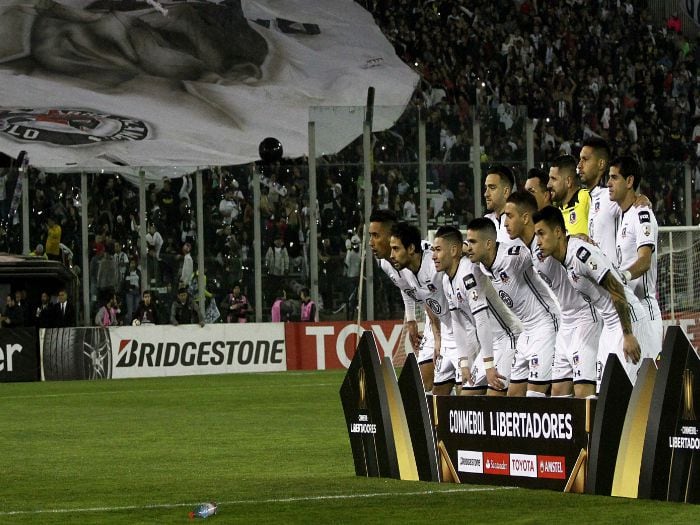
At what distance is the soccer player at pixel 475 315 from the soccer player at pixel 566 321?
22.3 inches

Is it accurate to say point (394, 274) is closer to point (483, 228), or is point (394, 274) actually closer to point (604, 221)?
point (483, 228)

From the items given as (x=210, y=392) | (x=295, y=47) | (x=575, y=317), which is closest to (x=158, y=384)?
(x=210, y=392)

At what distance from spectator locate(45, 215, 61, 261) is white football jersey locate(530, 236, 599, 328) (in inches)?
686

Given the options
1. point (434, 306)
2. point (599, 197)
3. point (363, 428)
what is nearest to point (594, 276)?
point (599, 197)

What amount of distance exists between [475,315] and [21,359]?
1688 cm

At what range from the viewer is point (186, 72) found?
135ft

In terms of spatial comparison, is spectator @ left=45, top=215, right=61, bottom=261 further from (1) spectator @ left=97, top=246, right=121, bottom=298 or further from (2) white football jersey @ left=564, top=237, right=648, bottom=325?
(2) white football jersey @ left=564, top=237, right=648, bottom=325

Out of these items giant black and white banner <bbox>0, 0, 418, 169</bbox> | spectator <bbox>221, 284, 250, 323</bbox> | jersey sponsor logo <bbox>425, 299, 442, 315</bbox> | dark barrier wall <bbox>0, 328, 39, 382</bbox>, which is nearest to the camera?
jersey sponsor logo <bbox>425, 299, 442, 315</bbox>

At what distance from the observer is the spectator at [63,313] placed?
27.1 m

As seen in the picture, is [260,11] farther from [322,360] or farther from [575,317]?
[575,317]

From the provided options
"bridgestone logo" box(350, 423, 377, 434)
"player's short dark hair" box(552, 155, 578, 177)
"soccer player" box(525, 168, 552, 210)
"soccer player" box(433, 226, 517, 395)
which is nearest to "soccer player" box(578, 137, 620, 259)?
"player's short dark hair" box(552, 155, 578, 177)

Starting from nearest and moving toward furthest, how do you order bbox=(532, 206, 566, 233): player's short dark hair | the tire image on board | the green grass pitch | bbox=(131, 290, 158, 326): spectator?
the green grass pitch < bbox=(532, 206, 566, 233): player's short dark hair < the tire image on board < bbox=(131, 290, 158, 326): spectator

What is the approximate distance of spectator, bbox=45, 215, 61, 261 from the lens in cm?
2711

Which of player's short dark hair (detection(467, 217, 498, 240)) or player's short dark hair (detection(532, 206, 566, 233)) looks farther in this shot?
player's short dark hair (detection(467, 217, 498, 240))
